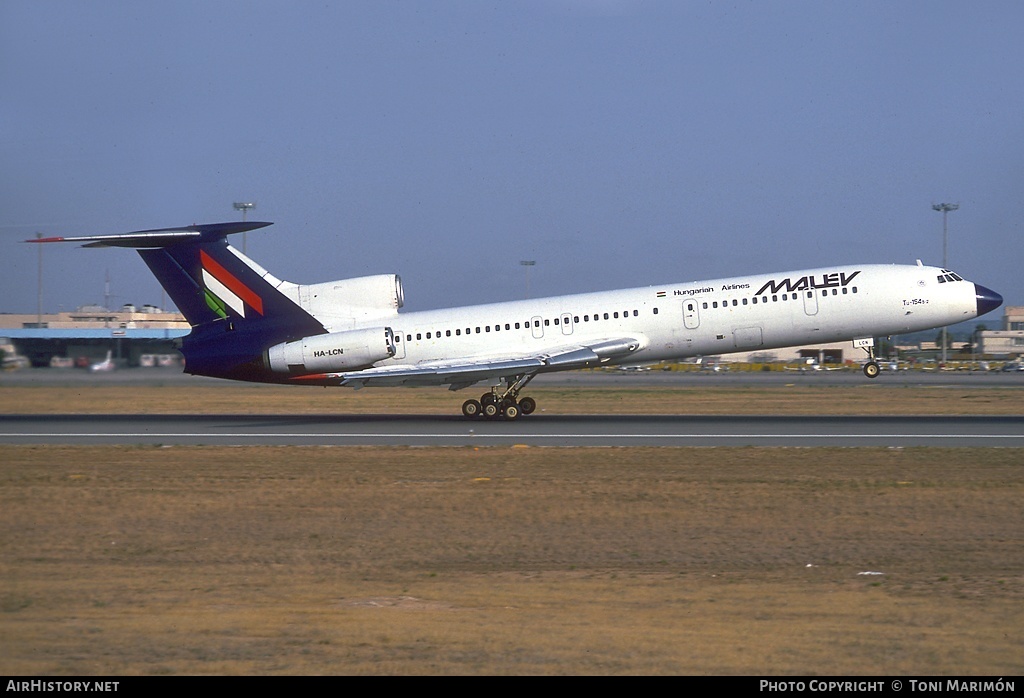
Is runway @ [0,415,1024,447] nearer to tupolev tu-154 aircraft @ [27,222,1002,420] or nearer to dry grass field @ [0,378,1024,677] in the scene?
tupolev tu-154 aircraft @ [27,222,1002,420]

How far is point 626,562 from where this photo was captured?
1241 centimetres

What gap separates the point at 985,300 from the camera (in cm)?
3244

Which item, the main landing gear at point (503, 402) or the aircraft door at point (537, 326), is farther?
the aircraft door at point (537, 326)

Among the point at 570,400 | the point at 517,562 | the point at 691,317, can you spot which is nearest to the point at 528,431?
the point at 691,317

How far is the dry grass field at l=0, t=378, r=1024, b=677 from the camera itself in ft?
28.5

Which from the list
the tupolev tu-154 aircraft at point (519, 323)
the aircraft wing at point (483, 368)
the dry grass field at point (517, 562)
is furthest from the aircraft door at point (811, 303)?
the dry grass field at point (517, 562)

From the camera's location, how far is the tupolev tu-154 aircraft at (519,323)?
31.0 metres

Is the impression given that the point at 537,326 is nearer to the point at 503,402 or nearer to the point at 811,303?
the point at 503,402

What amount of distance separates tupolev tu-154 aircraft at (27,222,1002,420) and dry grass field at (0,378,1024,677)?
904 centimetres

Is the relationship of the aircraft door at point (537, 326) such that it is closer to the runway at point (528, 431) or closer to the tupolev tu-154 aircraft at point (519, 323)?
the tupolev tu-154 aircraft at point (519, 323)

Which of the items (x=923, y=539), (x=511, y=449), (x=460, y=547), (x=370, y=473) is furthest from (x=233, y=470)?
(x=923, y=539)

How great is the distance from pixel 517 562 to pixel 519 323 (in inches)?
797

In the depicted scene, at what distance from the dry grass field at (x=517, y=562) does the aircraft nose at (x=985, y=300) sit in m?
11.1

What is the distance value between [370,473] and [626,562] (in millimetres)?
8385
